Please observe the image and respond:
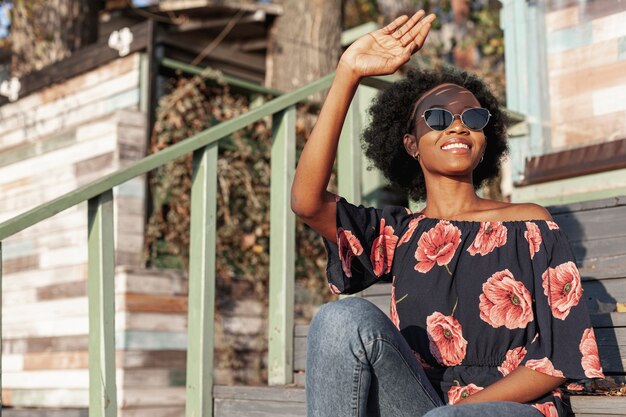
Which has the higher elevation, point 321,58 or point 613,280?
point 321,58

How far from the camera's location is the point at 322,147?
2.56 meters

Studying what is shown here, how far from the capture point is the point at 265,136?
629 cm

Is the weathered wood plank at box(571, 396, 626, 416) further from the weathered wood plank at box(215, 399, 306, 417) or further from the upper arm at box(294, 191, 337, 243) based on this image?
the weathered wood plank at box(215, 399, 306, 417)

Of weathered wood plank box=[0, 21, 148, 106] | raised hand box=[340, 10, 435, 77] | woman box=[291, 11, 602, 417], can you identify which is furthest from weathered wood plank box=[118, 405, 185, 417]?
raised hand box=[340, 10, 435, 77]

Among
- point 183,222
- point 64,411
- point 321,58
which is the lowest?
point 64,411

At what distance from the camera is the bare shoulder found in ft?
8.15

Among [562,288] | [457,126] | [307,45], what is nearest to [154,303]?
[307,45]

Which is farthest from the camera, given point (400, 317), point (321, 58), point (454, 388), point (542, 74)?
point (321, 58)

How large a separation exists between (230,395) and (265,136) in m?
3.28

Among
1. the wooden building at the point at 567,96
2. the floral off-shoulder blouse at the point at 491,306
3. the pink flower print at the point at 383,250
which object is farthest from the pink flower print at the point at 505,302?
the wooden building at the point at 567,96

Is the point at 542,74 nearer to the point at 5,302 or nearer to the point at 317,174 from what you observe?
the point at 317,174

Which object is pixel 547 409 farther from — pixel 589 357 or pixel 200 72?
pixel 200 72

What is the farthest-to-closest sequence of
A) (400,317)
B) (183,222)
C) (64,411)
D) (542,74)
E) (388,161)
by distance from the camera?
(183,222) < (64,411) < (542,74) < (388,161) < (400,317)

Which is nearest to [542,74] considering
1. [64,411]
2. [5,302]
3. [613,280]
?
[613,280]
